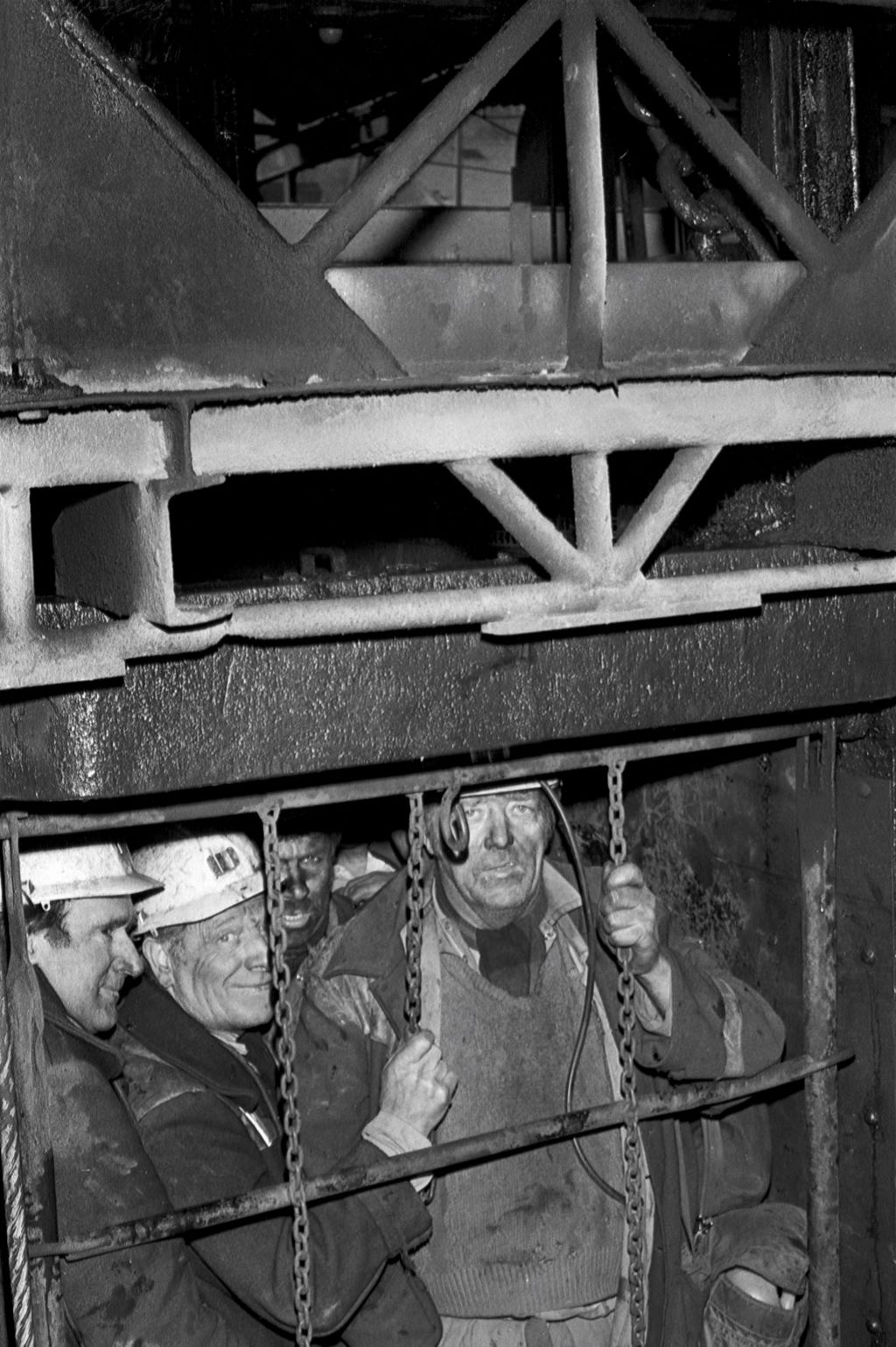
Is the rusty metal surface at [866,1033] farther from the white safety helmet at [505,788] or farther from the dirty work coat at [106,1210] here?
the dirty work coat at [106,1210]

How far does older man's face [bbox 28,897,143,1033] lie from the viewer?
3.62 m

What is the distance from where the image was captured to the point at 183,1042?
386 centimetres

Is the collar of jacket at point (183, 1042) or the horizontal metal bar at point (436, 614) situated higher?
the horizontal metal bar at point (436, 614)

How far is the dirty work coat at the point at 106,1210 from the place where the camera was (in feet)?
10.8

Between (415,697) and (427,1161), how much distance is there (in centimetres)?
110

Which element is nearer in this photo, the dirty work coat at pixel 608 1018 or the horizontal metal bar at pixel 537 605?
the horizontal metal bar at pixel 537 605

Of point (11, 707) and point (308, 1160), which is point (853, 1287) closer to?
point (308, 1160)

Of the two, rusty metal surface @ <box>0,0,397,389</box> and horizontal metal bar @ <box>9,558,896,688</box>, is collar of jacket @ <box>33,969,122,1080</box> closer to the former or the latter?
horizontal metal bar @ <box>9,558,896,688</box>

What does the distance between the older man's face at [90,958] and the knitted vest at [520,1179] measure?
0.91 m

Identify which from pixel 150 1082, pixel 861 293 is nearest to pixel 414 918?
pixel 150 1082

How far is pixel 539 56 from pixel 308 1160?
13.5ft

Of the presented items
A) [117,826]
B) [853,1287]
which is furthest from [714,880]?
[117,826]

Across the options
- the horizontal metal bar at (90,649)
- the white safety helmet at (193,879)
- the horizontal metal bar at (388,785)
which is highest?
the horizontal metal bar at (90,649)

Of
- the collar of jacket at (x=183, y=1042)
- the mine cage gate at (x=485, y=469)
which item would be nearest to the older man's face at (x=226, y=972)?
the collar of jacket at (x=183, y=1042)
